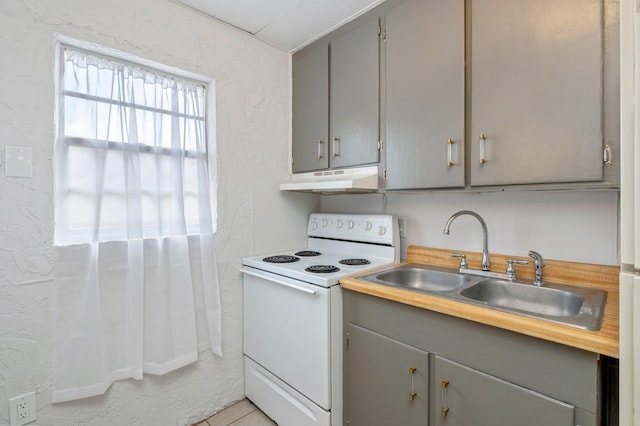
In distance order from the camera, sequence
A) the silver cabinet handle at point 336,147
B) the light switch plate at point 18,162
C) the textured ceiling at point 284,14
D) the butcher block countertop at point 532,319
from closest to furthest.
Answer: the butcher block countertop at point 532,319
the light switch plate at point 18,162
the textured ceiling at point 284,14
the silver cabinet handle at point 336,147

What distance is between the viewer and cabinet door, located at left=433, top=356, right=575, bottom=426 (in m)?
0.90

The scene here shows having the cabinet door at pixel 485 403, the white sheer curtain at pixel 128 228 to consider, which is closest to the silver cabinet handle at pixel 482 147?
the cabinet door at pixel 485 403

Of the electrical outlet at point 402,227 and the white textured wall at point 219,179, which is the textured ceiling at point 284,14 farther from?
the electrical outlet at point 402,227

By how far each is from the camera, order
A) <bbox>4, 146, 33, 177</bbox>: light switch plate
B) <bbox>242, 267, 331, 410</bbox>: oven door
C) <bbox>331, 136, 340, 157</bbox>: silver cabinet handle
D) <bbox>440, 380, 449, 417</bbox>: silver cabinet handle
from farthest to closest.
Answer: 1. <bbox>331, 136, 340, 157</bbox>: silver cabinet handle
2. <bbox>242, 267, 331, 410</bbox>: oven door
3. <bbox>4, 146, 33, 177</bbox>: light switch plate
4. <bbox>440, 380, 449, 417</bbox>: silver cabinet handle

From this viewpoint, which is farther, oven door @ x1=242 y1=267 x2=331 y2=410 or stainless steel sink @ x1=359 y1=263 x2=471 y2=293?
stainless steel sink @ x1=359 y1=263 x2=471 y2=293

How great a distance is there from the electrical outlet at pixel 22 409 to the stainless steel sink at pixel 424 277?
5.09 feet

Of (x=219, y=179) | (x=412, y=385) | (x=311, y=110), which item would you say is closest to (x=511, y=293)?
(x=412, y=385)

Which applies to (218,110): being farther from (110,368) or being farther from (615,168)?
(615,168)

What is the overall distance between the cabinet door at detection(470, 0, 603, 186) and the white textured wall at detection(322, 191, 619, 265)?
1.24 ft

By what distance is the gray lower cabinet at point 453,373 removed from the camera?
34.7 inches

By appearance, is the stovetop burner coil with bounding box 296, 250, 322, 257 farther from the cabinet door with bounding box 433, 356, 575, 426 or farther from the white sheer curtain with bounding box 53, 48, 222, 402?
the cabinet door with bounding box 433, 356, 575, 426

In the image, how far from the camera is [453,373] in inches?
43.6

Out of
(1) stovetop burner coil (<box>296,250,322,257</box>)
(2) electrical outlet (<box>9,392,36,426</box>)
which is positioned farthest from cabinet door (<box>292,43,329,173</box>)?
(2) electrical outlet (<box>9,392,36,426</box>)

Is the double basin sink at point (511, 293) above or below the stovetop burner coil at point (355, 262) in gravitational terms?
below
